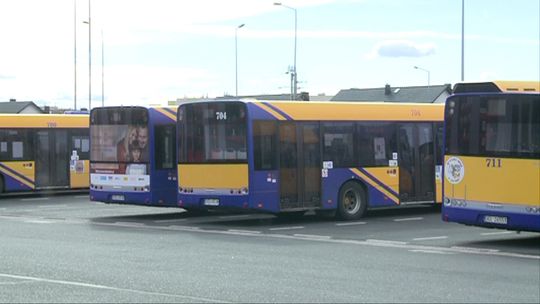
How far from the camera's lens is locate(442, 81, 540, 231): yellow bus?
1525cm

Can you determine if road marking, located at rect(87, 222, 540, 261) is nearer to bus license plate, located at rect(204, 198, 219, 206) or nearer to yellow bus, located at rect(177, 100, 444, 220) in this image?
bus license plate, located at rect(204, 198, 219, 206)

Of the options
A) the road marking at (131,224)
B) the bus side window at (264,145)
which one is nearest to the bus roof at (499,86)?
the bus side window at (264,145)

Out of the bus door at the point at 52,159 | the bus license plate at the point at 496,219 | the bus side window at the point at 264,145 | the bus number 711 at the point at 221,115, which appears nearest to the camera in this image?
the bus license plate at the point at 496,219

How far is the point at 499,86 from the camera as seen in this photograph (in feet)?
52.5

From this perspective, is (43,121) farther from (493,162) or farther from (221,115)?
(493,162)

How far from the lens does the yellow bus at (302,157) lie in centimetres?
1970

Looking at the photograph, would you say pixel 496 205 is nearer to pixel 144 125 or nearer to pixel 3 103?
pixel 144 125

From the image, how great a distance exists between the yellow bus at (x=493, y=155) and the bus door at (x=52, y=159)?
17.8m

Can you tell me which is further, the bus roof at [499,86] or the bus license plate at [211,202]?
the bus license plate at [211,202]

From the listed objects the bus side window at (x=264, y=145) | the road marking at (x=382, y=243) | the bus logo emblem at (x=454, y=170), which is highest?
the bus side window at (x=264, y=145)

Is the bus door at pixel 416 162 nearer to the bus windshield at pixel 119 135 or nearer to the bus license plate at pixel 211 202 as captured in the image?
the bus license plate at pixel 211 202

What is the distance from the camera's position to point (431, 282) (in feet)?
36.8

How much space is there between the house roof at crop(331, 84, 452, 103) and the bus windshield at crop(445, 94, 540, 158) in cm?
5074

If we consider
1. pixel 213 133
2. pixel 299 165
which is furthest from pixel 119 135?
pixel 299 165
